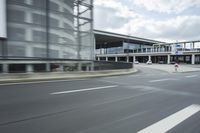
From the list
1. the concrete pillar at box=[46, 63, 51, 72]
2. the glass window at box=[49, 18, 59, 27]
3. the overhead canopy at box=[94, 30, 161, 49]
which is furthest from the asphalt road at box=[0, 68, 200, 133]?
the overhead canopy at box=[94, 30, 161, 49]

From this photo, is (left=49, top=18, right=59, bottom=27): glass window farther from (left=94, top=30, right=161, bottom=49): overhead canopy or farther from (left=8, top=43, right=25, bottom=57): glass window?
(left=94, top=30, right=161, bottom=49): overhead canopy

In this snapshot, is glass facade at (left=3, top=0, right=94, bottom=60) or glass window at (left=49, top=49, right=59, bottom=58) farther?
glass window at (left=49, top=49, right=59, bottom=58)

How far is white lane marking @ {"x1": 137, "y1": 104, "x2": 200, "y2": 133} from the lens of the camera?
3.96m

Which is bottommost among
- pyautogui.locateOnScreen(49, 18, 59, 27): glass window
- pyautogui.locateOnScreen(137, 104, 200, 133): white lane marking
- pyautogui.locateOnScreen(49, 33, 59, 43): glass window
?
pyautogui.locateOnScreen(137, 104, 200, 133): white lane marking

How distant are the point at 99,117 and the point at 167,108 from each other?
7.43 feet

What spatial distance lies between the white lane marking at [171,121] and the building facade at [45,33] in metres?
10.3

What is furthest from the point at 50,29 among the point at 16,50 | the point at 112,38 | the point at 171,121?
the point at 112,38

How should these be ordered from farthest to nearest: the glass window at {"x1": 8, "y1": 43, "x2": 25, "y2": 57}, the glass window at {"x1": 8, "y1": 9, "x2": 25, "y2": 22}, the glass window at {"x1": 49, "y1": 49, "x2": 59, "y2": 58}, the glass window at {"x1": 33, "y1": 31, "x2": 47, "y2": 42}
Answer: the glass window at {"x1": 49, "y1": 49, "x2": 59, "y2": 58}
the glass window at {"x1": 33, "y1": 31, "x2": 47, "y2": 42}
the glass window at {"x1": 8, "y1": 9, "x2": 25, "y2": 22}
the glass window at {"x1": 8, "y1": 43, "x2": 25, "y2": 57}

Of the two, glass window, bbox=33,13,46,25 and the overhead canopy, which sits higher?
the overhead canopy

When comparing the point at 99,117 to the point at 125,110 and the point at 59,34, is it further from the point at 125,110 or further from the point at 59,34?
the point at 59,34

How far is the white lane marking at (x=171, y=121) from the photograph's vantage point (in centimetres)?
396

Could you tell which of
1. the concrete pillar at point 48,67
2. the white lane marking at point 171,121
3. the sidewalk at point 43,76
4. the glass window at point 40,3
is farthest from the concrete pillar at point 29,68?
the white lane marking at point 171,121

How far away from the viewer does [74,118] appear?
14.8 ft

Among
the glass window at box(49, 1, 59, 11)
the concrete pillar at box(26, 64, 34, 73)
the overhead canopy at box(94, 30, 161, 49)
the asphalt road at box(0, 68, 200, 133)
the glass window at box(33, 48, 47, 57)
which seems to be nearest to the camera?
the asphalt road at box(0, 68, 200, 133)
